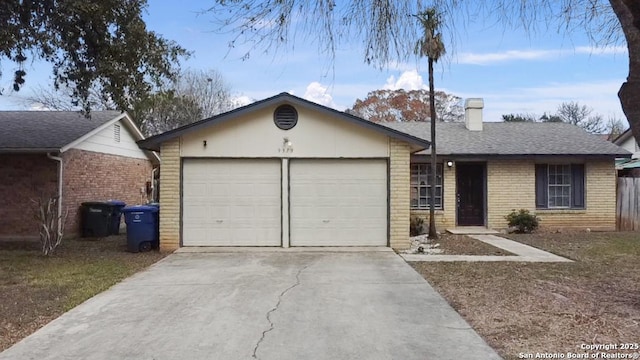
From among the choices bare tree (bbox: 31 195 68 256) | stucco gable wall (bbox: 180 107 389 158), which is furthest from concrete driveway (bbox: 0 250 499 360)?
stucco gable wall (bbox: 180 107 389 158)

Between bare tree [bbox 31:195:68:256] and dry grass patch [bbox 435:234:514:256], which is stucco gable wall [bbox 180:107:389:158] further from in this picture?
bare tree [bbox 31:195:68:256]

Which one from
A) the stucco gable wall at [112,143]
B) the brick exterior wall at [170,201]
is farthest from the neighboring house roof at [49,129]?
the brick exterior wall at [170,201]

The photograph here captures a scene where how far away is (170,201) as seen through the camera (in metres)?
13.2

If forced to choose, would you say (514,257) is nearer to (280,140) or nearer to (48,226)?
(280,140)

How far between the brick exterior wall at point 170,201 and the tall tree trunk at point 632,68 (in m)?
10.4

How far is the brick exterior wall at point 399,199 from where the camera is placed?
13.3 meters

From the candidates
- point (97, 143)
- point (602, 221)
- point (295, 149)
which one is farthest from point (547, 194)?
point (97, 143)

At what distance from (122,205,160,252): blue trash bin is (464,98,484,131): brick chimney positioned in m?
12.6

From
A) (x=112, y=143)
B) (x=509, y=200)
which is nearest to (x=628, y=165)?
(x=509, y=200)

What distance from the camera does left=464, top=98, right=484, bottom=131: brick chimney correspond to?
68.2 feet

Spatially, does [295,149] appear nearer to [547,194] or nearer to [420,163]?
[420,163]

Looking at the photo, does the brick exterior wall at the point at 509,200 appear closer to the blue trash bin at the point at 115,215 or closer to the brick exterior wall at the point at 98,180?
the blue trash bin at the point at 115,215

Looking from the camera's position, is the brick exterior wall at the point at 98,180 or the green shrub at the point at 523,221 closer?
the brick exterior wall at the point at 98,180

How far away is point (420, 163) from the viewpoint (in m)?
18.5
